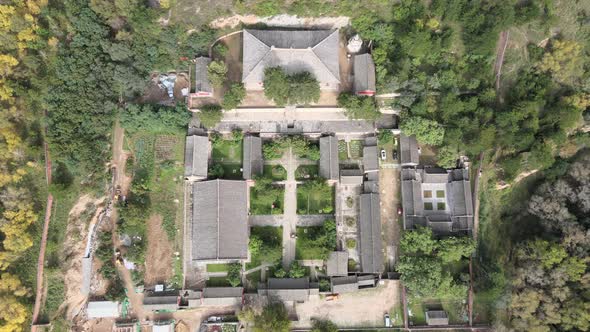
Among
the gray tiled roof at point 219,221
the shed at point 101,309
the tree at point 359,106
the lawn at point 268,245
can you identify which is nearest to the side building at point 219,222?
the gray tiled roof at point 219,221

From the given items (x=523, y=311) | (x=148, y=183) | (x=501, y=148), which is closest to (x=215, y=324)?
(x=148, y=183)

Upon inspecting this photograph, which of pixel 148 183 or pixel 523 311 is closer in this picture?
pixel 523 311

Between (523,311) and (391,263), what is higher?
(391,263)

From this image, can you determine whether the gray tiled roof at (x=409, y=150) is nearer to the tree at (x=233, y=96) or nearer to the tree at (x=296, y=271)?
the tree at (x=296, y=271)

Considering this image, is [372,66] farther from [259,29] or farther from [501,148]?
[501,148]

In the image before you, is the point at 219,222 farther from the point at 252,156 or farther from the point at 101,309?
the point at 101,309
